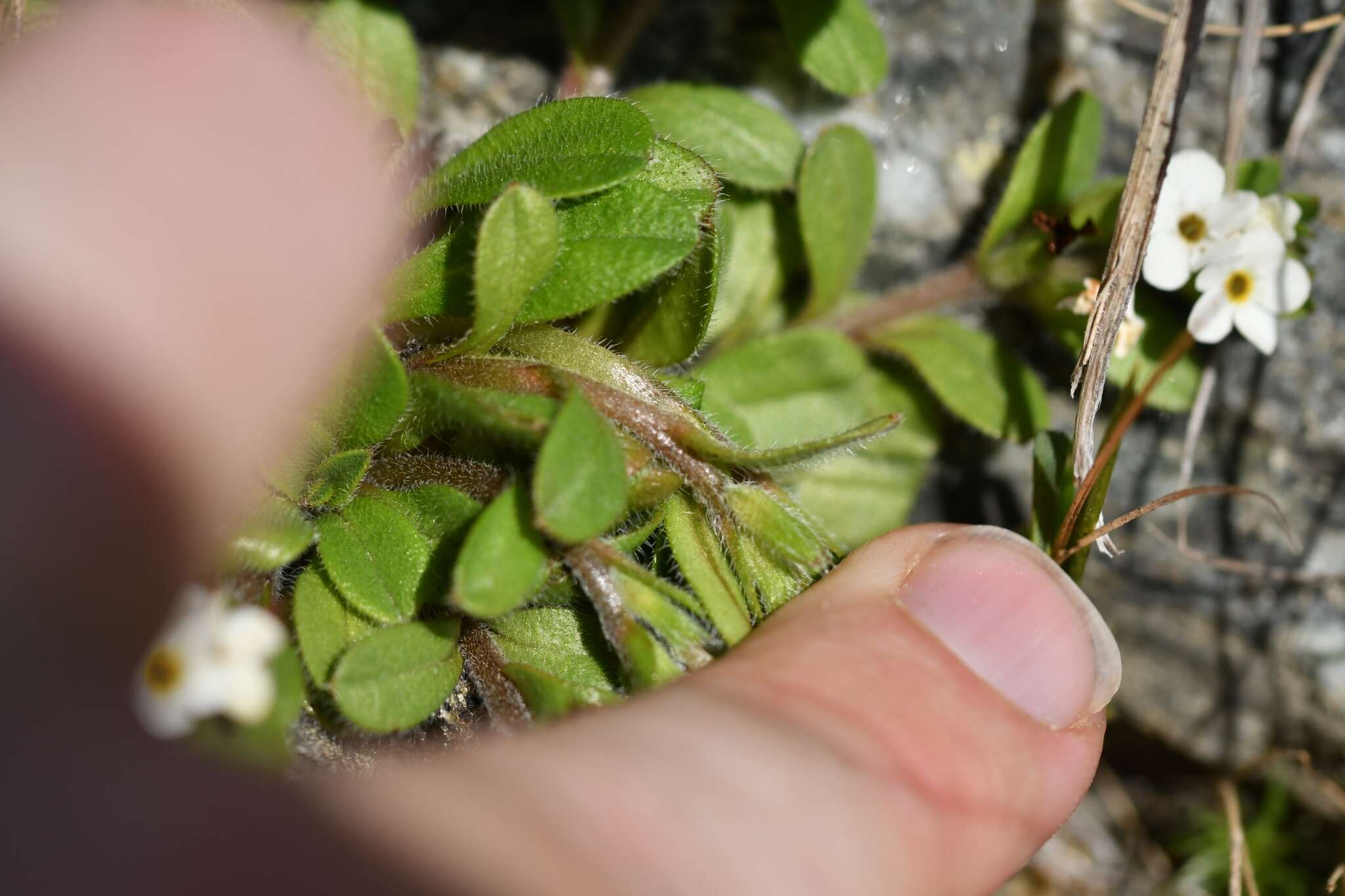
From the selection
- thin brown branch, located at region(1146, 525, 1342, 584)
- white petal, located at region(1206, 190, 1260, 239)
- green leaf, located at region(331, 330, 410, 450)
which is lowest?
thin brown branch, located at region(1146, 525, 1342, 584)

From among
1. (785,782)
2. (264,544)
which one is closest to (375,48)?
(264,544)

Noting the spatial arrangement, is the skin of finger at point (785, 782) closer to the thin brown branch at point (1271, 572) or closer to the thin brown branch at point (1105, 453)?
the thin brown branch at point (1105, 453)

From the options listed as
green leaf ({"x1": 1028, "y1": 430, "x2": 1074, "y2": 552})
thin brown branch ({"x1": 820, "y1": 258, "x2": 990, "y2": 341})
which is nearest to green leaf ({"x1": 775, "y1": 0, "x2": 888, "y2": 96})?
thin brown branch ({"x1": 820, "y1": 258, "x2": 990, "y2": 341})

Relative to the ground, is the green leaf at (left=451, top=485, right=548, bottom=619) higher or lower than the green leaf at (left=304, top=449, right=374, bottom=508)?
higher

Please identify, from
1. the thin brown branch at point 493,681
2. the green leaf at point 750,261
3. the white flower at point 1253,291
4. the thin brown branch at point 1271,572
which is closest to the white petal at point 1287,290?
the white flower at point 1253,291

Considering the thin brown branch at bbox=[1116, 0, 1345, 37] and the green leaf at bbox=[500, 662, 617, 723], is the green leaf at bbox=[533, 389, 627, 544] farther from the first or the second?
the thin brown branch at bbox=[1116, 0, 1345, 37]

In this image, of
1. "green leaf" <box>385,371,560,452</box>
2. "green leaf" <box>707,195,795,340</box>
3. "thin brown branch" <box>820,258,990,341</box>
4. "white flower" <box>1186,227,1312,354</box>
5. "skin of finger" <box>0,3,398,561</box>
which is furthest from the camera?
"thin brown branch" <box>820,258,990,341</box>

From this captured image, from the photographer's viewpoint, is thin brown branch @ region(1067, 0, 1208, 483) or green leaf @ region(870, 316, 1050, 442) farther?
green leaf @ region(870, 316, 1050, 442)

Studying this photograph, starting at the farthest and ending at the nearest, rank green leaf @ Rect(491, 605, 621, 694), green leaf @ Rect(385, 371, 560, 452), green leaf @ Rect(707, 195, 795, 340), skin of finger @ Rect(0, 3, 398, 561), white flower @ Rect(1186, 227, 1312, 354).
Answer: green leaf @ Rect(707, 195, 795, 340)
white flower @ Rect(1186, 227, 1312, 354)
green leaf @ Rect(491, 605, 621, 694)
green leaf @ Rect(385, 371, 560, 452)
skin of finger @ Rect(0, 3, 398, 561)
